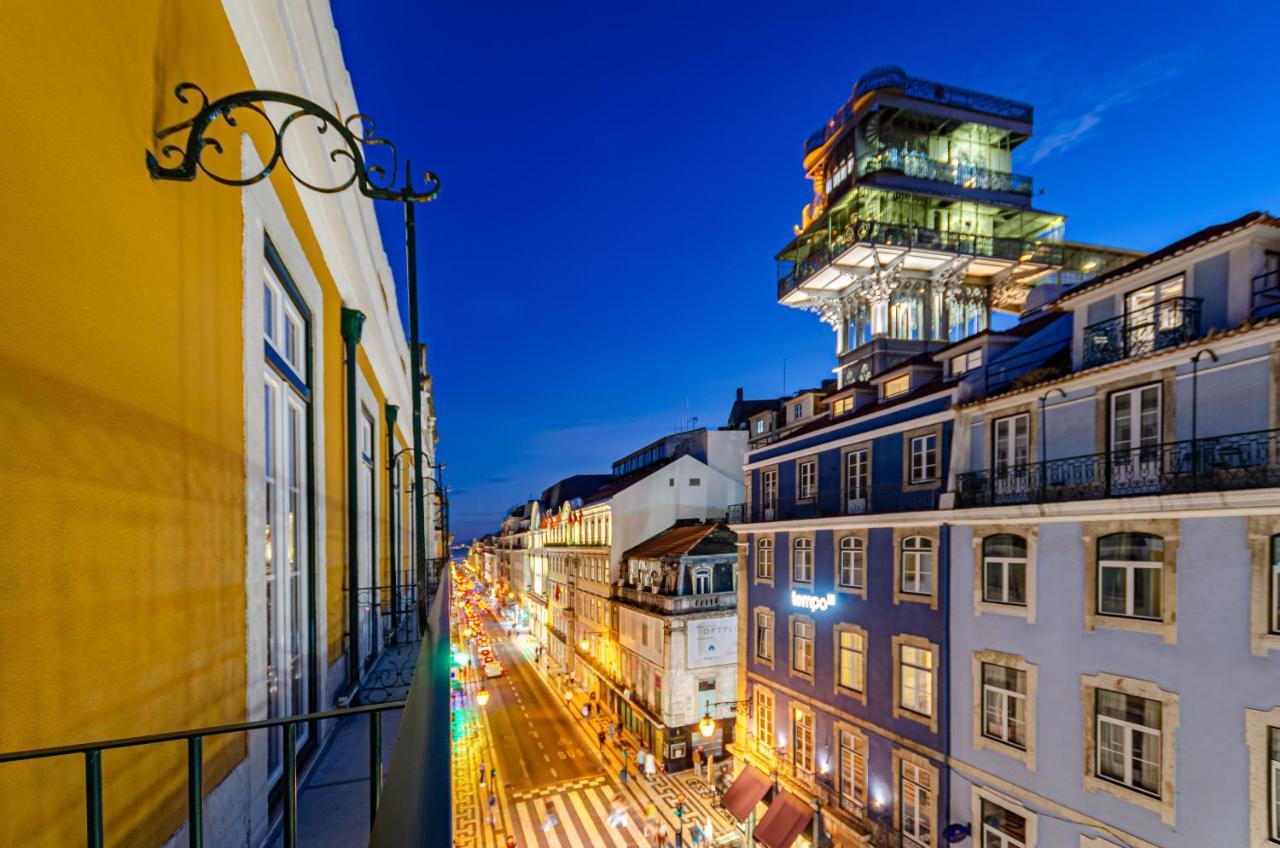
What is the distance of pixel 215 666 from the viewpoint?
172 inches

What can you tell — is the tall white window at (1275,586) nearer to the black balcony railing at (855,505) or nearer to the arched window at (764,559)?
the black balcony railing at (855,505)

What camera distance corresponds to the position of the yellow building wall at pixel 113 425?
2.62 metres

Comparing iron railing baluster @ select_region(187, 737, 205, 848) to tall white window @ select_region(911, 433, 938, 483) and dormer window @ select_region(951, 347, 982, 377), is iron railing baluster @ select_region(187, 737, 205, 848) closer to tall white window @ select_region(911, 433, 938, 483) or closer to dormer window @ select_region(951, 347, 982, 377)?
tall white window @ select_region(911, 433, 938, 483)

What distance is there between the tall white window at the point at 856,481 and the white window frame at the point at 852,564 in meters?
0.99

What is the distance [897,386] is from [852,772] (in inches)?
479

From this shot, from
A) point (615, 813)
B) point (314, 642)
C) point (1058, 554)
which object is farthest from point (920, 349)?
point (314, 642)

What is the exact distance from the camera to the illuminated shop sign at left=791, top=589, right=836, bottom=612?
63.0ft

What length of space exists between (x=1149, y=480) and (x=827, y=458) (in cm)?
949

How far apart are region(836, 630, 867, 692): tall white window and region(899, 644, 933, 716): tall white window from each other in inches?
53.1

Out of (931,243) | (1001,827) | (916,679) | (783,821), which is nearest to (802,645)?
(916,679)

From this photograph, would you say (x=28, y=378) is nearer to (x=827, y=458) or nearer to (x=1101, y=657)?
(x=1101, y=657)

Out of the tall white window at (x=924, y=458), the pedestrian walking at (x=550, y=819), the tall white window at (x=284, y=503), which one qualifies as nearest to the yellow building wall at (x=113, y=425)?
the tall white window at (x=284, y=503)

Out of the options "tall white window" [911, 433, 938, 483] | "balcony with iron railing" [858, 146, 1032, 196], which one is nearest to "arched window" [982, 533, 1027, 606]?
"tall white window" [911, 433, 938, 483]

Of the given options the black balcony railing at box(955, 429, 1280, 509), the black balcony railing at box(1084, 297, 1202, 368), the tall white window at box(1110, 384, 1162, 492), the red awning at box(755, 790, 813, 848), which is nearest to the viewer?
the black balcony railing at box(955, 429, 1280, 509)
